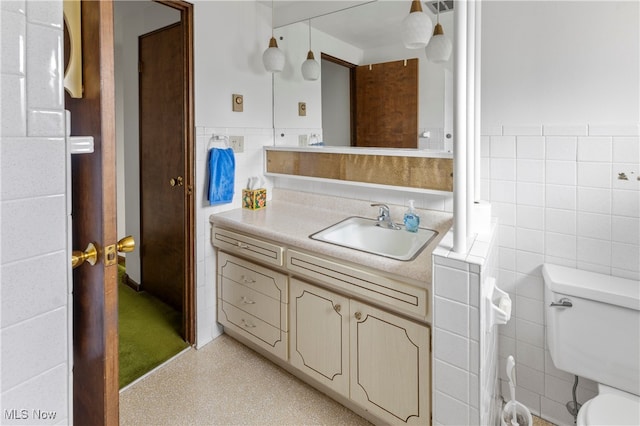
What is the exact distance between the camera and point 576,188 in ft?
5.08

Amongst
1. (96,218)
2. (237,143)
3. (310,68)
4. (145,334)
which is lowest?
(145,334)

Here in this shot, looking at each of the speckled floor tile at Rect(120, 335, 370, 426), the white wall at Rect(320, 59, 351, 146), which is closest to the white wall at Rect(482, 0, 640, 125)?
the white wall at Rect(320, 59, 351, 146)

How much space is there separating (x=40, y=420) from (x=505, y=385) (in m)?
1.94

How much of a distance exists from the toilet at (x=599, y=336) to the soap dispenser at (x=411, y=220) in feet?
2.01

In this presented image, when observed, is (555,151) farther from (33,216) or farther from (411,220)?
(33,216)

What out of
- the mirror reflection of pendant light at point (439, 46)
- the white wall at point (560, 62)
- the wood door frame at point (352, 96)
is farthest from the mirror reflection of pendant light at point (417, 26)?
the wood door frame at point (352, 96)

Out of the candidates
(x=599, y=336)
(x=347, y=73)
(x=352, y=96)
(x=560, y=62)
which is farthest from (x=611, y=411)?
(x=347, y=73)

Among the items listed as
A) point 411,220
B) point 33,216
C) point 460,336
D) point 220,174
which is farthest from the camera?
point 220,174

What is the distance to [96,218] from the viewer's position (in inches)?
28.9

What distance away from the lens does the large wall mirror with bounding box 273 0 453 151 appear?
185 centimetres

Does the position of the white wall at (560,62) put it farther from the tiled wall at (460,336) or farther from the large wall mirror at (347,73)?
the tiled wall at (460,336)

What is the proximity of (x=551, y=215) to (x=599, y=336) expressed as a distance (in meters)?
0.51

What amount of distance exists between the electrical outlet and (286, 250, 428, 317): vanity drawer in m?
0.90

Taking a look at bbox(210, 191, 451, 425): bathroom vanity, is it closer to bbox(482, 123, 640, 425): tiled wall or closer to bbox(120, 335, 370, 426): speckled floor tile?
bbox(120, 335, 370, 426): speckled floor tile
